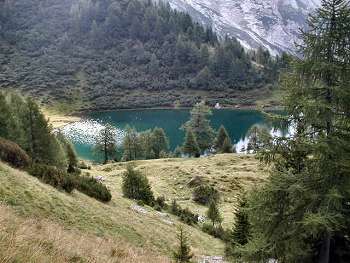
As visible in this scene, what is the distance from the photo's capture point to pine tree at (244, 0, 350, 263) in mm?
15445

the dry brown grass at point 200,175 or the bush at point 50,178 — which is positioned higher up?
the bush at point 50,178

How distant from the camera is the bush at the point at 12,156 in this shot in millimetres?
25719

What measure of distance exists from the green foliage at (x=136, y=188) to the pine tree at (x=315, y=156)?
25203 mm

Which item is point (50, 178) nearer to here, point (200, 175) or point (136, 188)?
point (136, 188)

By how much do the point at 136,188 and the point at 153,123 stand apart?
404 feet

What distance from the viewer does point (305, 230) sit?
635 inches

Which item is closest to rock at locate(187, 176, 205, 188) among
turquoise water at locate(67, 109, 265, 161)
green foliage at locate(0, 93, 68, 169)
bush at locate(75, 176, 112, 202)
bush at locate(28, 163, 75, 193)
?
green foliage at locate(0, 93, 68, 169)

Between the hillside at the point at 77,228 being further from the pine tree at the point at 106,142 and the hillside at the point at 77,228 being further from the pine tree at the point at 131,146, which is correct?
the pine tree at the point at 131,146

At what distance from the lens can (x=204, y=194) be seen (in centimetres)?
5944

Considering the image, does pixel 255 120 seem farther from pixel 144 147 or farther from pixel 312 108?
pixel 312 108

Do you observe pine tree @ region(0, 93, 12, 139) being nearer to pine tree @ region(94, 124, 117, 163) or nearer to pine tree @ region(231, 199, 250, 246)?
pine tree @ region(231, 199, 250, 246)

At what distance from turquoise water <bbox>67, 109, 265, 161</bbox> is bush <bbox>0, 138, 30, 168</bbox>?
344ft

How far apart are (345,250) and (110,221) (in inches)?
490

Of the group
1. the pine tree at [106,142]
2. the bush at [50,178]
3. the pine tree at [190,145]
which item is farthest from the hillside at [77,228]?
the pine tree at [106,142]
